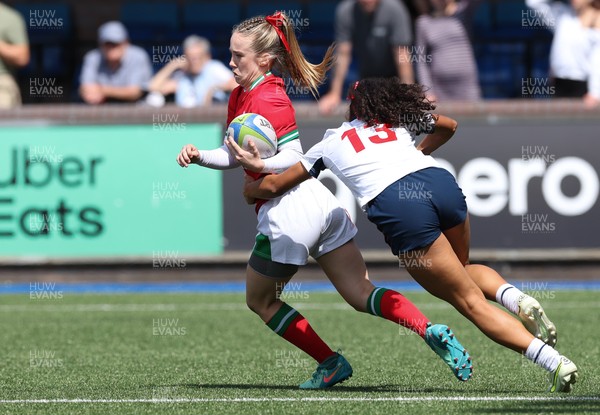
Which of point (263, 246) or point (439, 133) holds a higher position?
point (439, 133)

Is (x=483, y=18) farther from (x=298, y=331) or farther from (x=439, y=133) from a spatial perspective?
(x=298, y=331)

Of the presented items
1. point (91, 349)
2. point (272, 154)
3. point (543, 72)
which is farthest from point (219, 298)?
point (543, 72)

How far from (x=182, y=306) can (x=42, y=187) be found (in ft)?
8.25

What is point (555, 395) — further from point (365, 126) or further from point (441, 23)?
point (441, 23)

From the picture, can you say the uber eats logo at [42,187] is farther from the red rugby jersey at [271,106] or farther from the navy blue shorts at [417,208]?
the navy blue shorts at [417,208]

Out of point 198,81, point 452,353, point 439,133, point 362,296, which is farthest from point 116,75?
point 452,353

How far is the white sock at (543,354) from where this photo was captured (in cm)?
596

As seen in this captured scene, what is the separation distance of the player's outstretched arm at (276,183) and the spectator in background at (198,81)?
7797mm

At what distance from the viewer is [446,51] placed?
529 inches

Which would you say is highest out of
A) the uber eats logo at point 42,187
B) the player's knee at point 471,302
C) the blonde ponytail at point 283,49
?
the blonde ponytail at point 283,49

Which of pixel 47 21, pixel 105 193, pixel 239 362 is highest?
pixel 47 21

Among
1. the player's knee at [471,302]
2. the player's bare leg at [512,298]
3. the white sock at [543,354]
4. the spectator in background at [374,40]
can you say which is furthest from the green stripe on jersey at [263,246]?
the spectator in background at [374,40]

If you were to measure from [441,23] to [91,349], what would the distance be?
6.22 meters

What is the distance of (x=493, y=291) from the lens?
6.51 metres
